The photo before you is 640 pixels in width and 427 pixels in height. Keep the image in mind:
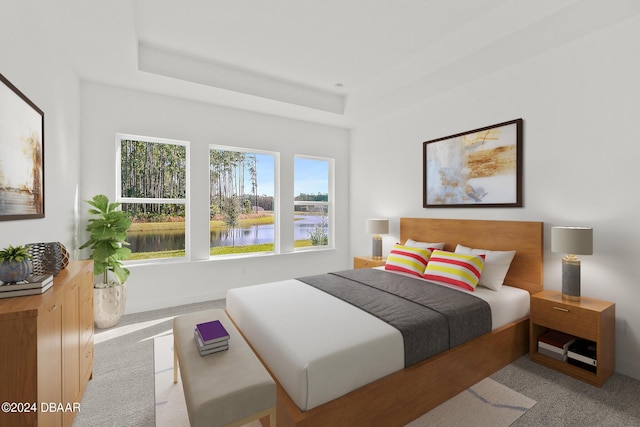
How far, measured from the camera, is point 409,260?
135 inches

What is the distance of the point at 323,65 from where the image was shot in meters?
3.62

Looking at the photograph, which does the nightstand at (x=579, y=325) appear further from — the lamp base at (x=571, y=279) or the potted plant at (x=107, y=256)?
the potted plant at (x=107, y=256)

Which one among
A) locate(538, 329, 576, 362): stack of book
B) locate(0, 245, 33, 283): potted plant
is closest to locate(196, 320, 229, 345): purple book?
locate(0, 245, 33, 283): potted plant

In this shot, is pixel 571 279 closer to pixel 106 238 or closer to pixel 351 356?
pixel 351 356

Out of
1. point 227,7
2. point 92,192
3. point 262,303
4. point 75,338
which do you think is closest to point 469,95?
point 227,7

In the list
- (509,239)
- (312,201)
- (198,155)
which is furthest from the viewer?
(312,201)

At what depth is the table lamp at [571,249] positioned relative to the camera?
240 cm

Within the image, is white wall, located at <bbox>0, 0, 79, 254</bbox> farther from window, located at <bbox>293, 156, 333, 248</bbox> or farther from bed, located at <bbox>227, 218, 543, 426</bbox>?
window, located at <bbox>293, 156, 333, 248</bbox>

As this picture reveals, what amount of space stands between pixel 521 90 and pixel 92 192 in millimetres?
4961

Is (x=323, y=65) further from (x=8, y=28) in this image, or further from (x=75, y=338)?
(x=75, y=338)

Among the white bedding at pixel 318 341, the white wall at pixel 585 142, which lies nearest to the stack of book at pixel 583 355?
the white wall at pixel 585 142

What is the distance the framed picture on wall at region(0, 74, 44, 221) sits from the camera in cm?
174

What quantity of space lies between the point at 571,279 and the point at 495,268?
0.58 m

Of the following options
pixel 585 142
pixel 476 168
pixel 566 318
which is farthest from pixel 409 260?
pixel 585 142
